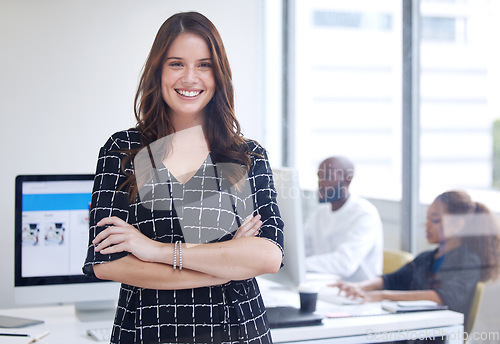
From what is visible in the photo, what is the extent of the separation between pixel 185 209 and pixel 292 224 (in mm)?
689

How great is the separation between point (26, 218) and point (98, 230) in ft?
2.29

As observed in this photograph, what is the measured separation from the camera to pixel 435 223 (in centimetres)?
252

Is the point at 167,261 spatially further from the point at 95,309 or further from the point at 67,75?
the point at 67,75

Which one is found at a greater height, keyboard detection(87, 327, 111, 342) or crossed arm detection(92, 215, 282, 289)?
crossed arm detection(92, 215, 282, 289)

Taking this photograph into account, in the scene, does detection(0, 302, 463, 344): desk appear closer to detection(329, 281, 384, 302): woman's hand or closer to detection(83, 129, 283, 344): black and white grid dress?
detection(329, 281, 384, 302): woman's hand

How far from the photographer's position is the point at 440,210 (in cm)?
251

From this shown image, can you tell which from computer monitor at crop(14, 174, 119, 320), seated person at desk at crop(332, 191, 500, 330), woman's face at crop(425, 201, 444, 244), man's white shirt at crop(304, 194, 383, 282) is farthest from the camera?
man's white shirt at crop(304, 194, 383, 282)

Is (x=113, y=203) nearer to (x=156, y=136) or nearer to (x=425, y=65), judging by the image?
(x=156, y=136)

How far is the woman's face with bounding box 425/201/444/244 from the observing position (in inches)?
98.3

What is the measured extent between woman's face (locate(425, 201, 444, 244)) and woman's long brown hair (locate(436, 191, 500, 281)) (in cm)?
5

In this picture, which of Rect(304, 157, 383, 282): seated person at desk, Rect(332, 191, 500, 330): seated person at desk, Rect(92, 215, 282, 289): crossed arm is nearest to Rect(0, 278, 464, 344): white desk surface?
Rect(332, 191, 500, 330): seated person at desk

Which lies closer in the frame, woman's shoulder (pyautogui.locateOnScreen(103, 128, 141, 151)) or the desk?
woman's shoulder (pyautogui.locateOnScreen(103, 128, 141, 151))

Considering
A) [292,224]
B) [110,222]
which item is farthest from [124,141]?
[292,224]

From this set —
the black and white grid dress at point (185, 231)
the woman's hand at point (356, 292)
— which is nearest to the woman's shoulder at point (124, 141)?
the black and white grid dress at point (185, 231)
